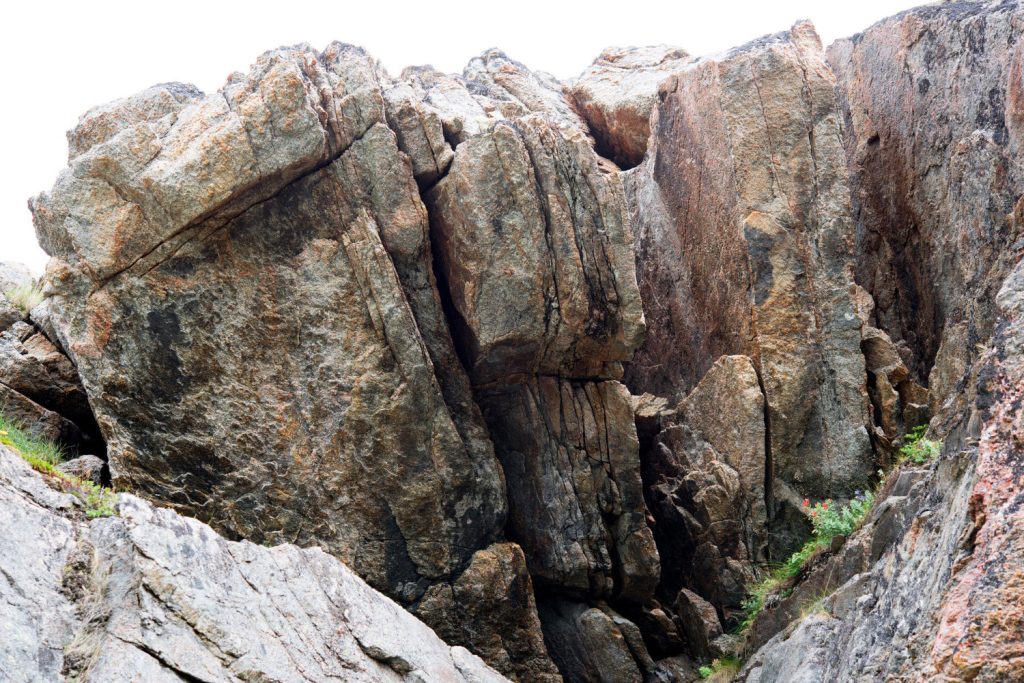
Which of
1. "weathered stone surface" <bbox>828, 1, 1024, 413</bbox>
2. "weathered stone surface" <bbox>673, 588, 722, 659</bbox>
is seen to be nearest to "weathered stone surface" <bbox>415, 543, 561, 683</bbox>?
"weathered stone surface" <bbox>673, 588, 722, 659</bbox>

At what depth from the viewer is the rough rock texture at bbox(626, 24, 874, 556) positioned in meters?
19.4

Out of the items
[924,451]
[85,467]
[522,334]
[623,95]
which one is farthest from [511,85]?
[924,451]

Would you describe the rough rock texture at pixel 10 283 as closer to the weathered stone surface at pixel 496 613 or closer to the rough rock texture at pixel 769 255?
the weathered stone surface at pixel 496 613

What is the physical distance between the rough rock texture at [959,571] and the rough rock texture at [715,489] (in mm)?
6488

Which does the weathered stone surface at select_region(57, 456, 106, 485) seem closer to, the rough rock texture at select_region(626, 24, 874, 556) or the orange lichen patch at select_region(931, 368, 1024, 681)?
the rough rock texture at select_region(626, 24, 874, 556)

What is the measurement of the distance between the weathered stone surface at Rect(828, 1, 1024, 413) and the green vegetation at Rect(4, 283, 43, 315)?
1659 cm

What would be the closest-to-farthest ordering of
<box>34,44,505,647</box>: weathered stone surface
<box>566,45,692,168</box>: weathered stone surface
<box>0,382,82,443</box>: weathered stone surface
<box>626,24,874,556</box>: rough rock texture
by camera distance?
<box>34,44,505,647</box>: weathered stone surface, <box>0,382,82,443</box>: weathered stone surface, <box>626,24,874,556</box>: rough rock texture, <box>566,45,692,168</box>: weathered stone surface

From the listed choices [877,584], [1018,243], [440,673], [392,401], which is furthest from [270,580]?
[1018,243]

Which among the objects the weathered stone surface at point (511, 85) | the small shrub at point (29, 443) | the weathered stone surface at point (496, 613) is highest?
the weathered stone surface at point (511, 85)

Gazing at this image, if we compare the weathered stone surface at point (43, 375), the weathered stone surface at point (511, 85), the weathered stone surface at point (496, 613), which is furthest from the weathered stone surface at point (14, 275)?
the weathered stone surface at point (511, 85)

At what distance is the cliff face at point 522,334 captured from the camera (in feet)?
52.5

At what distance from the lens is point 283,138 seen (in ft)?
52.5

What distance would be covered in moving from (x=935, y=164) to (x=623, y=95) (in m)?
9.94

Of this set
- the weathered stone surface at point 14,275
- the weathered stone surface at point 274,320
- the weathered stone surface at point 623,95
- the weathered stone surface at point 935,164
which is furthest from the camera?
the weathered stone surface at point 623,95
